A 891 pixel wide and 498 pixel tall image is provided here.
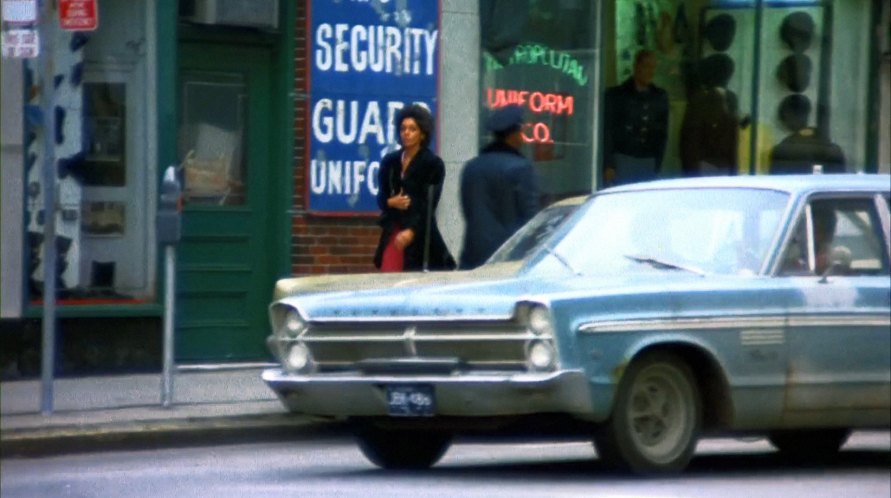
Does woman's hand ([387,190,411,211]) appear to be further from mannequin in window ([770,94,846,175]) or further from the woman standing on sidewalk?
mannequin in window ([770,94,846,175])

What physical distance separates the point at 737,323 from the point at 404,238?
149 inches

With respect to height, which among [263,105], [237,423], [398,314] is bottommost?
[237,423]

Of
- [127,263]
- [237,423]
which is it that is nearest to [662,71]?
[127,263]

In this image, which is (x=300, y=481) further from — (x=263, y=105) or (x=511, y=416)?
(x=263, y=105)

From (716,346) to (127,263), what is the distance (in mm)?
6505

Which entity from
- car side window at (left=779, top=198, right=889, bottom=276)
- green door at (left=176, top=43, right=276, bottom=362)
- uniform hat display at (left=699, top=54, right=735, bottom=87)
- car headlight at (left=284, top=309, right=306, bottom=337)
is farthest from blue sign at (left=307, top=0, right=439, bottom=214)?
car side window at (left=779, top=198, right=889, bottom=276)

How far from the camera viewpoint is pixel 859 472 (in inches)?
445

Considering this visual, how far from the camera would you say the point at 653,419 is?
10703 millimetres

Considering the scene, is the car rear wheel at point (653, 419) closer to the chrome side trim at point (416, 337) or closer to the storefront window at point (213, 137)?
the chrome side trim at point (416, 337)

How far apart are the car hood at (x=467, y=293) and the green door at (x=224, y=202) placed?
524 centimetres

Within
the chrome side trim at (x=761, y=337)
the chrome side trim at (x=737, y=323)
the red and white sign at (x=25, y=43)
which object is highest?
the red and white sign at (x=25, y=43)

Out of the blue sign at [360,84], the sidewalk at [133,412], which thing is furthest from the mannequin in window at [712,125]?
the sidewalk at [133,412]

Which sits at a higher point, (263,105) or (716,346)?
(263,105)

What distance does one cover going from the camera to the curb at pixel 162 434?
40.5 ft
